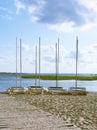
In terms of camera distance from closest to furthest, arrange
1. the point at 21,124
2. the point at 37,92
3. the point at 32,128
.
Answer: the point at 32,128 < the point at 21,124 < the point at 37,92

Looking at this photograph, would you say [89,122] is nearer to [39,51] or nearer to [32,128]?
[32,128]

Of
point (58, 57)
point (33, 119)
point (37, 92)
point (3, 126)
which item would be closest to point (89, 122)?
point (33, 119)

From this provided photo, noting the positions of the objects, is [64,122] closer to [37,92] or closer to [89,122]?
[89,122]

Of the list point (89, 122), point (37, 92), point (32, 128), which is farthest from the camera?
point (37, 92)

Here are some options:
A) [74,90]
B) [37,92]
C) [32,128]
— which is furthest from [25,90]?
[32,128]

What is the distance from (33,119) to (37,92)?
20.0 meters

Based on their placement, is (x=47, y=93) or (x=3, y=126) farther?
(x=47, y=93)

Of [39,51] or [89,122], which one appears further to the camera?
[39,51]

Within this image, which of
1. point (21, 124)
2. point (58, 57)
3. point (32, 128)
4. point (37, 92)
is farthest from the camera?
point (58, 57)

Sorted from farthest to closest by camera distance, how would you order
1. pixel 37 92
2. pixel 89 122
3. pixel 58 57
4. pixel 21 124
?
pixel 58 57 → pixel 37 92 → pixel 89 122 → pixel 21 124

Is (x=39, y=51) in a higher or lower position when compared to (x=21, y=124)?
higher

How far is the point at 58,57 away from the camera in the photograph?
1650 inches

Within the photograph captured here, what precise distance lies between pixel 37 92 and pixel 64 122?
68.5 ft

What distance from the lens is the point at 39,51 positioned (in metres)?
42.2
